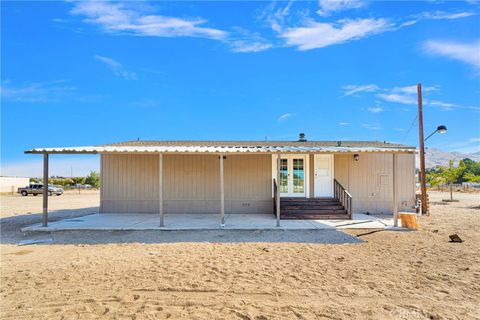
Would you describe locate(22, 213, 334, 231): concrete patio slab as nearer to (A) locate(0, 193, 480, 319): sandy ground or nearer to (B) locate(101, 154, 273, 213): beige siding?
(B) locate(101, 154, 273, 213): beige siding

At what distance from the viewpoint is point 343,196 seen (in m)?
10.1

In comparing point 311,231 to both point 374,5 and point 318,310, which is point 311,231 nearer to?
point 318,310

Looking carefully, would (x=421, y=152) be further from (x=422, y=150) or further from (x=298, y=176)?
(x=298, y=176)

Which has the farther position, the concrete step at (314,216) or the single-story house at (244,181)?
the single-story house at (244,181)

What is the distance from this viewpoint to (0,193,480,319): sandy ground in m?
3.08

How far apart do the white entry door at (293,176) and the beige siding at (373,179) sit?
1.41m

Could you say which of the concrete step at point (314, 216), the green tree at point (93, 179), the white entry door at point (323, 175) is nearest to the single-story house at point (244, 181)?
the white entry door at point (323, 175)

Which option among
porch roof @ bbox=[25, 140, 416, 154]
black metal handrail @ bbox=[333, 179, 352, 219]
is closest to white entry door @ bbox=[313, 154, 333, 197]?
black metal handrail @ bbox=[333, 179, 352, 219]

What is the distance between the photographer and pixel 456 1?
334 inches

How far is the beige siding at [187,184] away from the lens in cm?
1064

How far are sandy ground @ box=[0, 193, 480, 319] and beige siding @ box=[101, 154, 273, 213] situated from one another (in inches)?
174

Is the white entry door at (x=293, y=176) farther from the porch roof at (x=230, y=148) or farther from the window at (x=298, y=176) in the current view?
the porch roof at (x=230, y=148)

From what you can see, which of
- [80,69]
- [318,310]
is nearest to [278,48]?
[80,69]

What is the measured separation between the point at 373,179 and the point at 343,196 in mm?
1827
